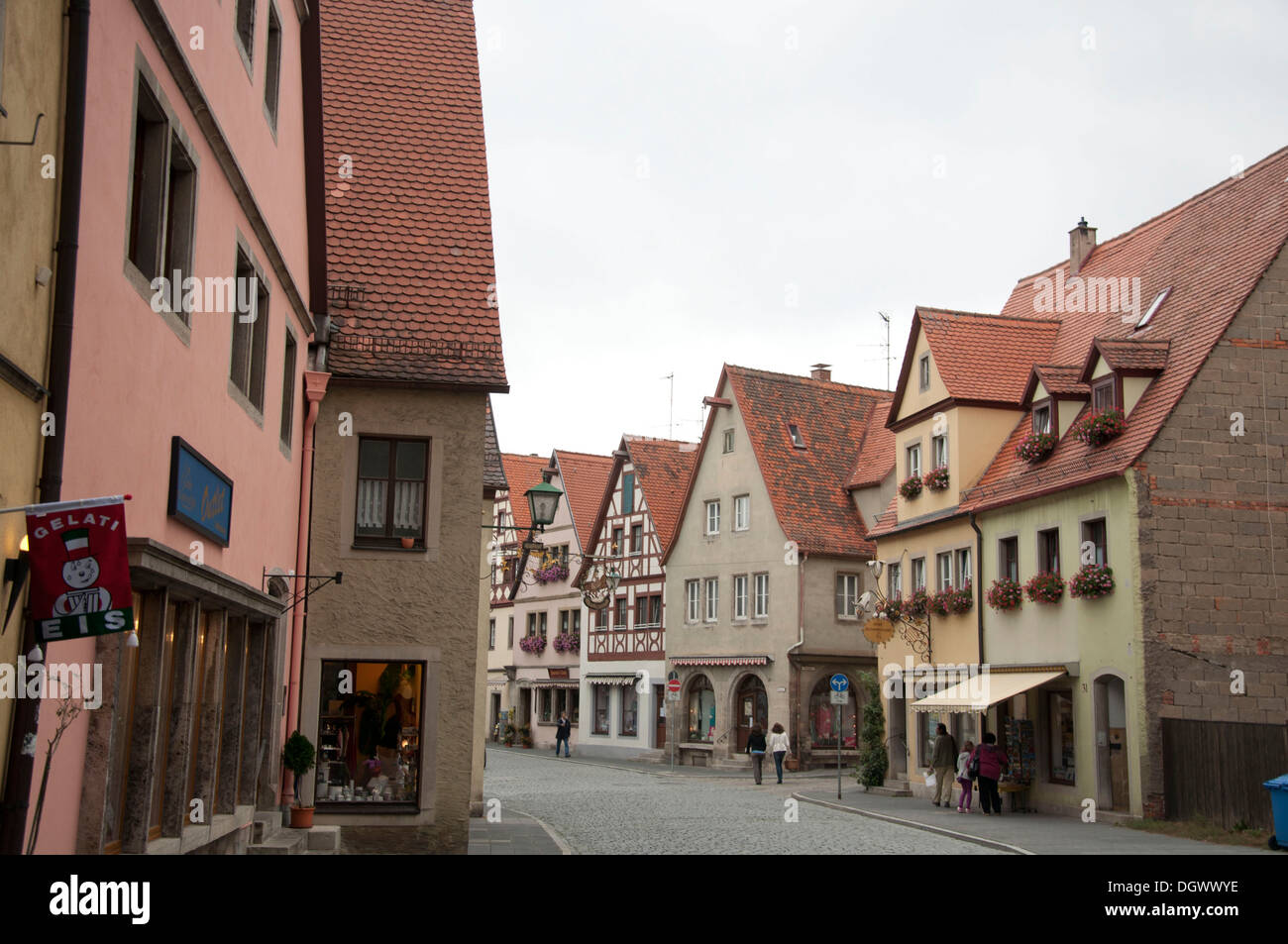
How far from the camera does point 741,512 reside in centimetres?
4472

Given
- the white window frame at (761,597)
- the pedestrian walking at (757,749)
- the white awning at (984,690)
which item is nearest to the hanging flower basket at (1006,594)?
the white awning at (984,690)

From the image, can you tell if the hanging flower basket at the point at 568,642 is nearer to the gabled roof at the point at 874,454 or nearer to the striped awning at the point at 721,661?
the striped awning at the point at 721,661

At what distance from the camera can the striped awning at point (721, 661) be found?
42.3m

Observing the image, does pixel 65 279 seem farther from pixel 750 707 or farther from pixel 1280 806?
pixel 750 707

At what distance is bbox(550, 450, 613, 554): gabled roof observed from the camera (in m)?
56.4

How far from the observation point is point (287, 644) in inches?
631

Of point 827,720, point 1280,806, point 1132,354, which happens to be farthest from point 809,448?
point 1280,806

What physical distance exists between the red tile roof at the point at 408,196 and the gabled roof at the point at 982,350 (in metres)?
13.7

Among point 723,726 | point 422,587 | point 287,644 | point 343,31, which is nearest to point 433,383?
point 422,587

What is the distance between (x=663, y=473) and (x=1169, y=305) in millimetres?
26965

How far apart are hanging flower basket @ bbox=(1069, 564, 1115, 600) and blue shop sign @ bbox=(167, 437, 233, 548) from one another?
639 inches

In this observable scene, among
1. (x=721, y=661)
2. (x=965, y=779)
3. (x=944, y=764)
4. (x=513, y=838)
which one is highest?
(x=721, y=661)
